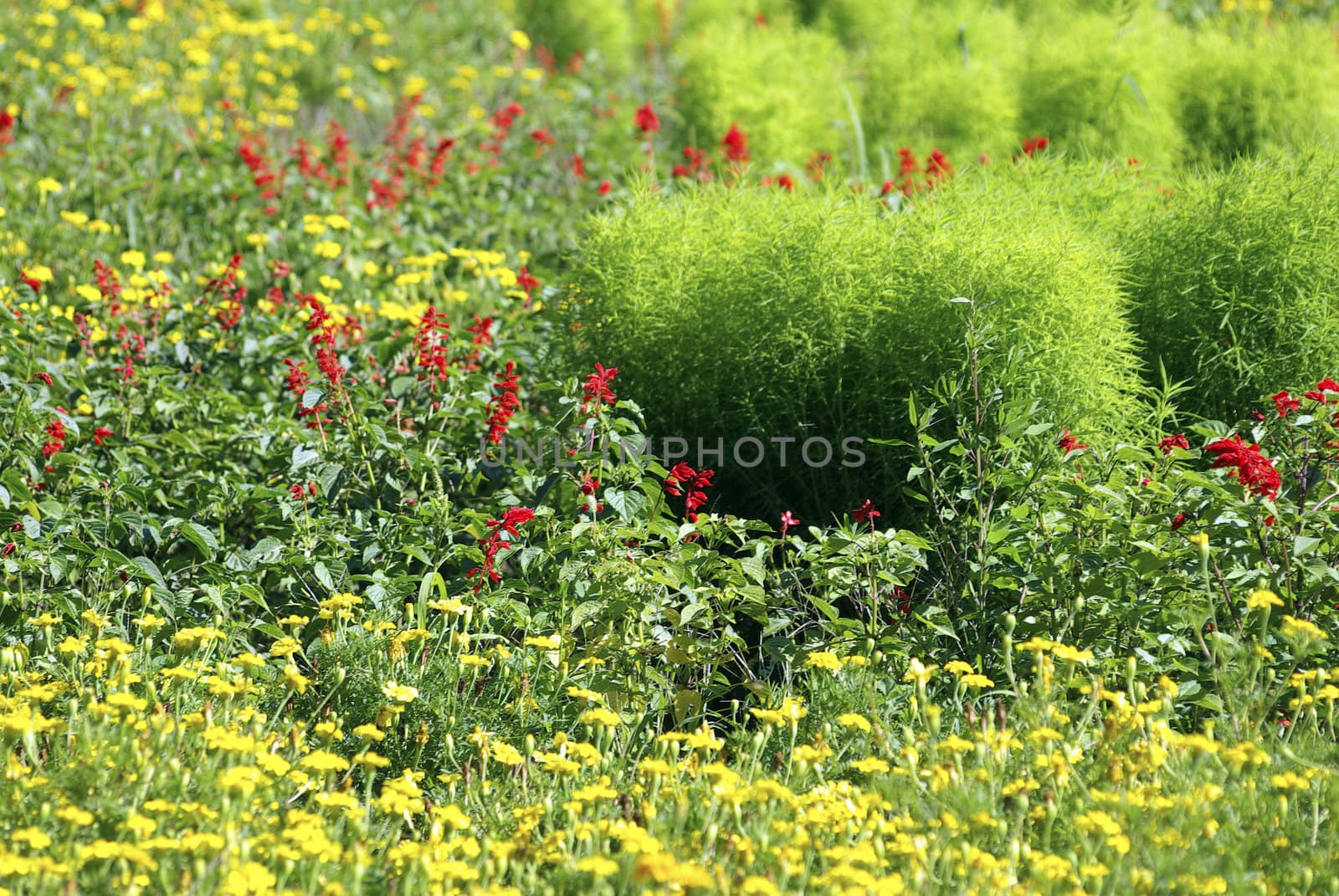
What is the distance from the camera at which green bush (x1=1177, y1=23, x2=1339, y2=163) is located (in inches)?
224

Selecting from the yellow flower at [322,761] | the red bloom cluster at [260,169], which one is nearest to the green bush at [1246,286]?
the yellow flower at [322,761]

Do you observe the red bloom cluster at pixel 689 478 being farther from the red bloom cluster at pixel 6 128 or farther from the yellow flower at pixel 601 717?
the red bloom cluster at pixel 6 128

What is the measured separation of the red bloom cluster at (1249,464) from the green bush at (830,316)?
30.2 inches

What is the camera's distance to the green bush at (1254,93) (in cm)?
570

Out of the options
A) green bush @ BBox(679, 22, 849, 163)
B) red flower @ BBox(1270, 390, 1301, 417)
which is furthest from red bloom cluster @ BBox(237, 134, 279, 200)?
red flower @ BBox(1270, 390, 1301, 417)

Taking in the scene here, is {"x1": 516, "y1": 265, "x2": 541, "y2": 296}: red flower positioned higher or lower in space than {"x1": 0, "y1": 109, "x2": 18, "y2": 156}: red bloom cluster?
lower

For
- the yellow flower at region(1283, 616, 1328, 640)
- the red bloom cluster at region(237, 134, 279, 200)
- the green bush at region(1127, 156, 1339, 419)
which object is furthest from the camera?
the red bloom cluster at region(237, 134, 279, 200)

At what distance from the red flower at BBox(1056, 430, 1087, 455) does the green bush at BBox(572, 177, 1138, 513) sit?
20 centimetres

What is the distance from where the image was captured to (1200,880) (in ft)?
5.74

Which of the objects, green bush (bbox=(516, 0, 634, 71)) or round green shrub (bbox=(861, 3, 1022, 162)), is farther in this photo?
Result: green bush (bbox=(516, 0, 634, 71))

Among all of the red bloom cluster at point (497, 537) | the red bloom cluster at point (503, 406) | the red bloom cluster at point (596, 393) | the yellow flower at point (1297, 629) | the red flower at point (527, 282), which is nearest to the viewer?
the yellow flower at point (1297, 629)

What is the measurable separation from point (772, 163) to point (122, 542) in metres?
3.63

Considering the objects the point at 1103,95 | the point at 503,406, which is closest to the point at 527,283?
the point at 503,406

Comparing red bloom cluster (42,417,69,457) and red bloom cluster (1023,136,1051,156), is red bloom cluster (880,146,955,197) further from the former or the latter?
red bloom cluster (42,417,69,457)
